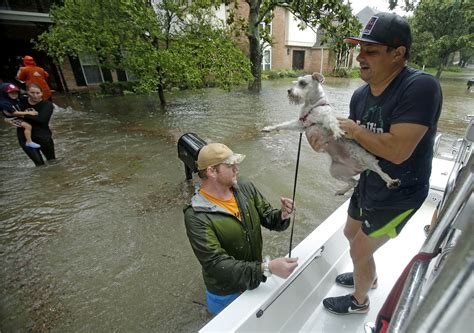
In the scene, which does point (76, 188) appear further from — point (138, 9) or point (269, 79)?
point (269, 79)

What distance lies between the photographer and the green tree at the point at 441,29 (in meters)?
20.7

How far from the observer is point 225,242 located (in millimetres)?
1948

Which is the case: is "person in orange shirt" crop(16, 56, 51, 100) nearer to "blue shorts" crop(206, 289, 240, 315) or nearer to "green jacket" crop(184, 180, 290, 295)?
"green jacket" crop(184, 180, 290, 295)

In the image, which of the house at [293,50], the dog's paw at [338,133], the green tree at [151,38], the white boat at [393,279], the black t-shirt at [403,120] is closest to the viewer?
the white boat at [393,279]

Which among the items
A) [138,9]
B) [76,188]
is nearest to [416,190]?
[76,188]

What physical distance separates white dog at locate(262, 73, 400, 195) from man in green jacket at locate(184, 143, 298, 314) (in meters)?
0.56

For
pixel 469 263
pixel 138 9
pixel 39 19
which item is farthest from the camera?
pixel 39 19

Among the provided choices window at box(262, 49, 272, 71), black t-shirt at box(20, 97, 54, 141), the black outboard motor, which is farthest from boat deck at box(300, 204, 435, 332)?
window at box(262, 49, 272, 71)

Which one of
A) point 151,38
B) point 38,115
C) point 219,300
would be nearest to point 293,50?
point 151,38

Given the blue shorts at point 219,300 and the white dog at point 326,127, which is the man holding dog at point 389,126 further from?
the blue shorts at point 219,300

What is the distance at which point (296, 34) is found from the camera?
28.8m

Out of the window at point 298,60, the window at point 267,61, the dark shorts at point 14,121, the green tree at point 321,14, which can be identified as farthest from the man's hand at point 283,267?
the window at point 298,60

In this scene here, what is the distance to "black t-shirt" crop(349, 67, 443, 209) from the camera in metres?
1.48

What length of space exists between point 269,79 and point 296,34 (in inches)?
325
